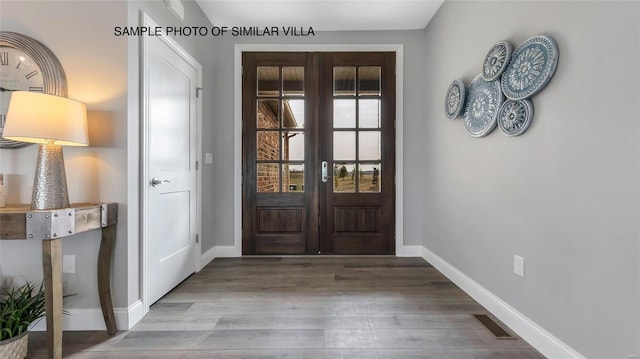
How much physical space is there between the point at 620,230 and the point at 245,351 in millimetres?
1771

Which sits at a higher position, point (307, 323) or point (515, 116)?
point (515, 116)

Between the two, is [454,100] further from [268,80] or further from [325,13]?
[268,80]

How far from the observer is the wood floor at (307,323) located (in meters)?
1.53

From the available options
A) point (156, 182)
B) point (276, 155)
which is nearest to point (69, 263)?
point (156, 182)

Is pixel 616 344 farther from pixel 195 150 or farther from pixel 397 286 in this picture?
pixel 195 150

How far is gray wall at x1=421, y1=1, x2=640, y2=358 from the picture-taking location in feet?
3.68

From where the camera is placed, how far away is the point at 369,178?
3270mm

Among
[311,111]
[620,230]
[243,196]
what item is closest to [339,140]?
[311,111]

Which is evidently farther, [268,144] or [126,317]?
[268,144]

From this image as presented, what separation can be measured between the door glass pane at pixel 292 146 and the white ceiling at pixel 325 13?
3.79 ft

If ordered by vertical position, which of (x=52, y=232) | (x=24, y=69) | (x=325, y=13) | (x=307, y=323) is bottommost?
(x=307, y=323)

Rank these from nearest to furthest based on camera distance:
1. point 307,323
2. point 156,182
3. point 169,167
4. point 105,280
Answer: point 105,280
point 307,323
point 156,182
point 169,167

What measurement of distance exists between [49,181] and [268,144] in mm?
1990

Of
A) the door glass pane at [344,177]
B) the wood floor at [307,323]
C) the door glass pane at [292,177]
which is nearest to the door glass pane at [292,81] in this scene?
the door glass pane at [292,177]
